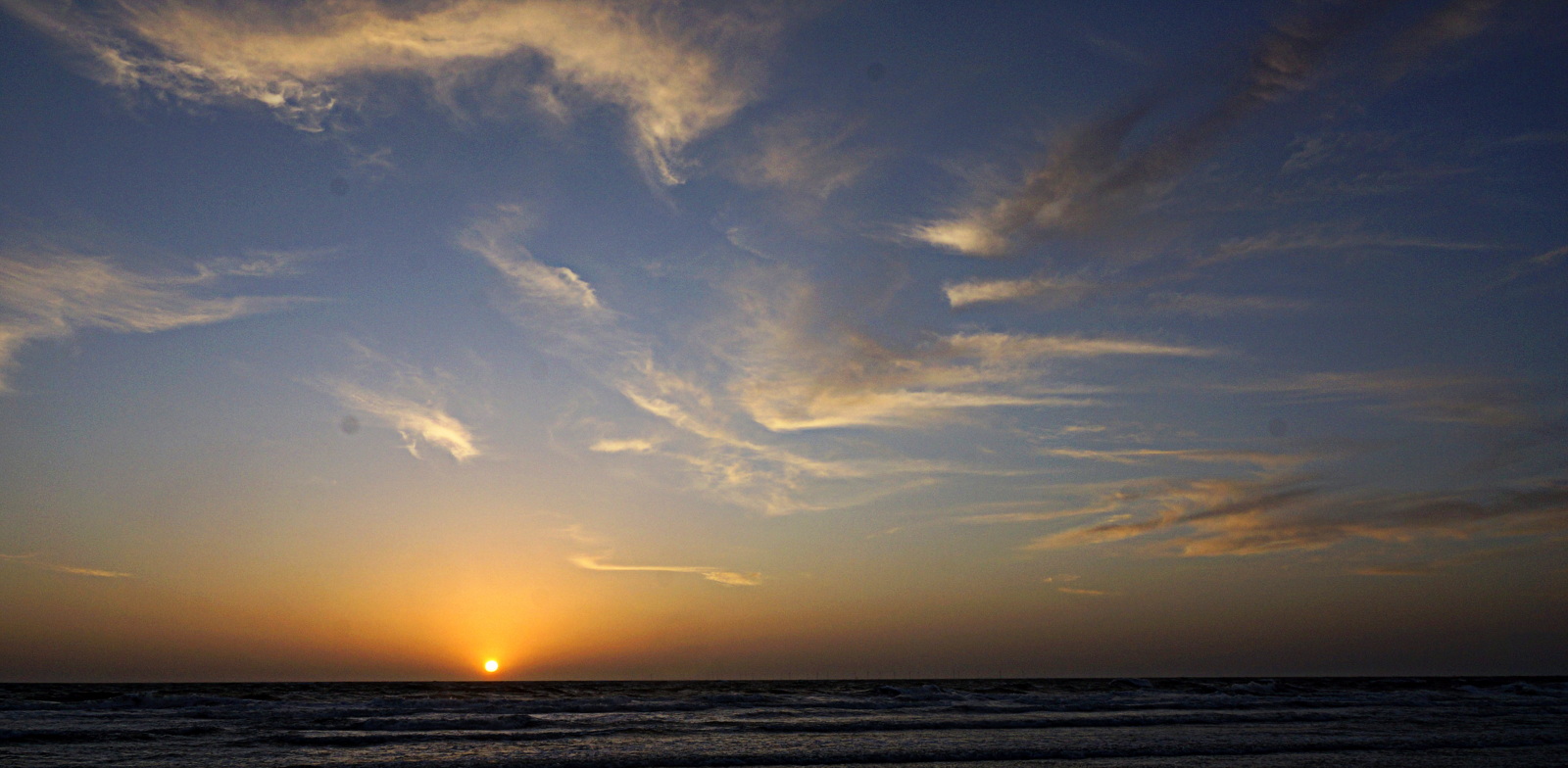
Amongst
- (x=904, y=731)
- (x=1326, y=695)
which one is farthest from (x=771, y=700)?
(x=1326, y=695)

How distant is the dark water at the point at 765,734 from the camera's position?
995 inches

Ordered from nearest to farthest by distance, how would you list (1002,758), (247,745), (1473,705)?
(1002,758)
(247,745)
(1473,705)

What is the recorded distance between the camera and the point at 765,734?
32531 millimetres

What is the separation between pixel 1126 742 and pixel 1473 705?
37.9 metres

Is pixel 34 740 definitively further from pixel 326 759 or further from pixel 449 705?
pixel 449 705

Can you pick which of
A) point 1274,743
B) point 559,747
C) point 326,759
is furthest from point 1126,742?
point 326,759

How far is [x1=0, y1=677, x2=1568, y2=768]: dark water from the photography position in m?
25.3

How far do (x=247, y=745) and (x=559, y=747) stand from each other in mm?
10619

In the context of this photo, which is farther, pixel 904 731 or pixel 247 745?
pixel 904 731

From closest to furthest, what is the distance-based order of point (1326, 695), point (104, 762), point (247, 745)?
point (104, 762) → point (247, 745) → point (1326, 695)

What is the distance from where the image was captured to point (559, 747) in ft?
91.7

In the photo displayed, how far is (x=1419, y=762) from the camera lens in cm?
2452

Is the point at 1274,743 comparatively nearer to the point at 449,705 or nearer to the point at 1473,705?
the point at 1473,705

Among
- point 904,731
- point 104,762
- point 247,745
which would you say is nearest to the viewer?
point 104,762
